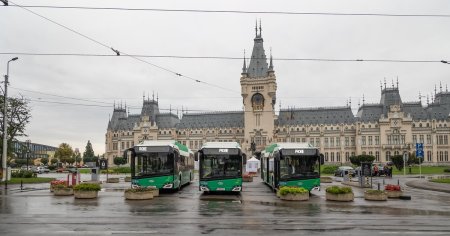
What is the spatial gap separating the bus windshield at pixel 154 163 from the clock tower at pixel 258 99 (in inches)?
3827

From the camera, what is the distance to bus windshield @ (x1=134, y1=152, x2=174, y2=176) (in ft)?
88.6

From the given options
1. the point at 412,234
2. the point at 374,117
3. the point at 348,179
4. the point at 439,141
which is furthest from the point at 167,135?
the point at 412,234

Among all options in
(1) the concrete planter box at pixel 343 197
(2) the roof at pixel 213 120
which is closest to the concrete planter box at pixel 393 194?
(1) the concrete planter box at pixel 343 197

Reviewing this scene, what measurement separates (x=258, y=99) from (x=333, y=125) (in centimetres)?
2558

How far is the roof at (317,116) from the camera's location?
13438 centimetres

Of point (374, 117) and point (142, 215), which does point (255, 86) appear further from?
point (142, 215)

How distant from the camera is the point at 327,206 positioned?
69.6 ft

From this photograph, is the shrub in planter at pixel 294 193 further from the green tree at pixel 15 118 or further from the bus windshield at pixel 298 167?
the green tree at pixel 15 118

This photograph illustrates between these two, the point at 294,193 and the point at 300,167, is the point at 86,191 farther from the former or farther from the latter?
the point at 300,167

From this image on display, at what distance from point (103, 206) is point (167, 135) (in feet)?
416

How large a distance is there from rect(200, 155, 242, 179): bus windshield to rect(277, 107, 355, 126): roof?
10960cm

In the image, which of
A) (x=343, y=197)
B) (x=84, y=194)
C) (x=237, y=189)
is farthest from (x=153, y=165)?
(x=343, y=197)

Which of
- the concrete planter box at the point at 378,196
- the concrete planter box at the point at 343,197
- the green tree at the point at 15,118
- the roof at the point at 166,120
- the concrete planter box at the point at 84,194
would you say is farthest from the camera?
the roof at the point at 166,120

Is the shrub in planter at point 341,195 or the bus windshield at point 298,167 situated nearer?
the shrub in planter at point 341,195
